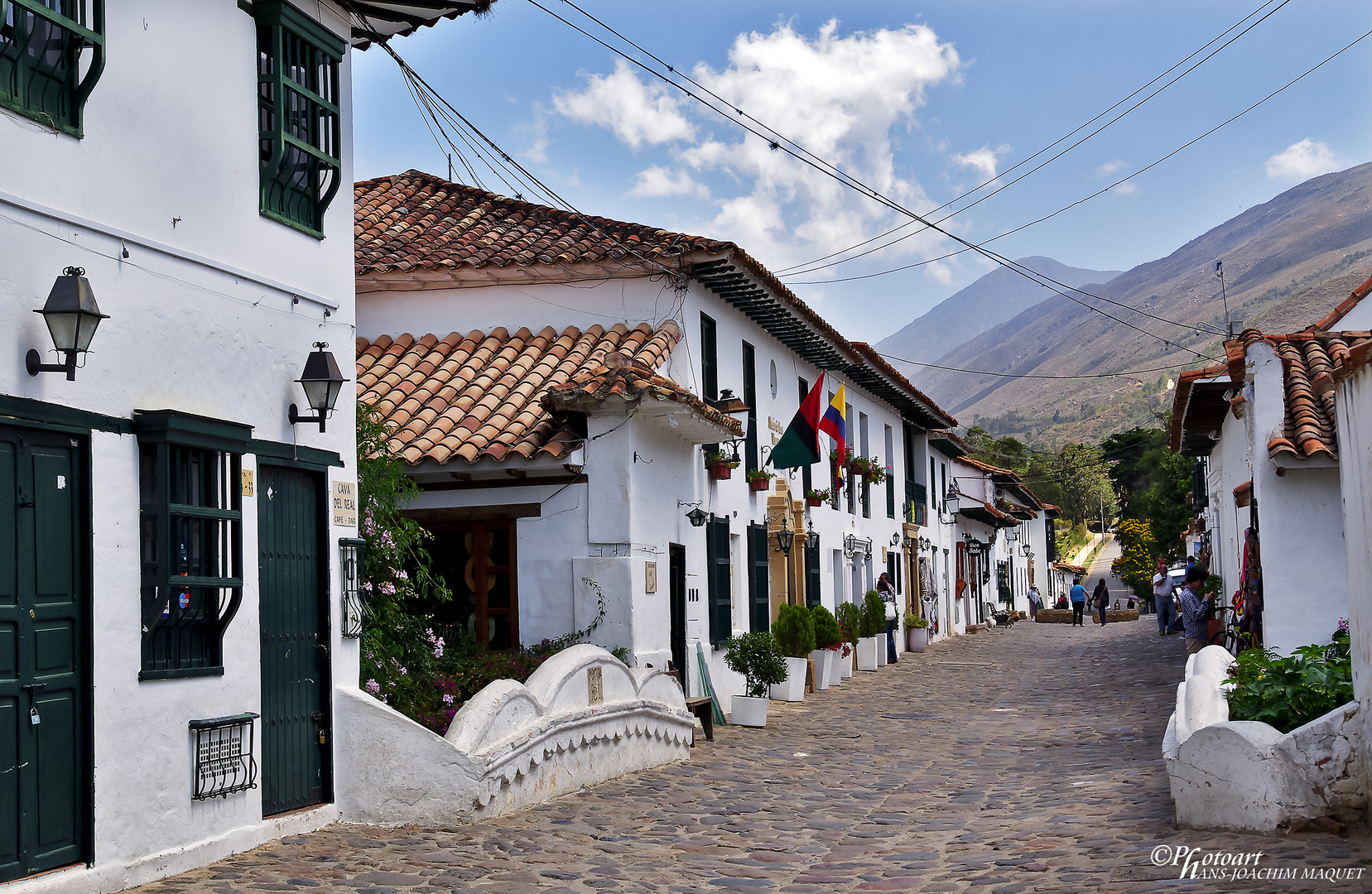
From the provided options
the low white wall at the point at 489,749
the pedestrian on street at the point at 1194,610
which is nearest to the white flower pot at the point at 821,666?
the pedestrian on street at the point at 1194,610

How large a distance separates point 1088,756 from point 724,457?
20.2ft

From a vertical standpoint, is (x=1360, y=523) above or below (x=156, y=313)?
below

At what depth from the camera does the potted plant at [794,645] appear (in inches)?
691

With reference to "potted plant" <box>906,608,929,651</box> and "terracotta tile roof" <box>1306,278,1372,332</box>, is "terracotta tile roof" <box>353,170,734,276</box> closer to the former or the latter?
"terracotta tile roof" <box>1306,278,1372,332</box>

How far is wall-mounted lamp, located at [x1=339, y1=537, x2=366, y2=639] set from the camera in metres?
8.59

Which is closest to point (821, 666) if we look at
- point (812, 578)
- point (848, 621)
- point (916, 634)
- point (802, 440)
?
point (812, 578)

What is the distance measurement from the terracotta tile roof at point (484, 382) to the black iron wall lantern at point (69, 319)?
5798 millimetres

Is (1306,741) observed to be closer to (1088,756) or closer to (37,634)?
(1088,756)

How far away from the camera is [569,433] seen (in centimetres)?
1274

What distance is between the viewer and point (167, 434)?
262 inches

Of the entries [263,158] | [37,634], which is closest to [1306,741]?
[37,634]

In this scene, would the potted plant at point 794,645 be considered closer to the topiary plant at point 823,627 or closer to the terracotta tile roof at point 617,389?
the topiary plant at point 823,627

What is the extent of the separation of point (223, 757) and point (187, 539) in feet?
4.19

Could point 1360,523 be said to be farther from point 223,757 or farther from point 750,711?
point 750,711
